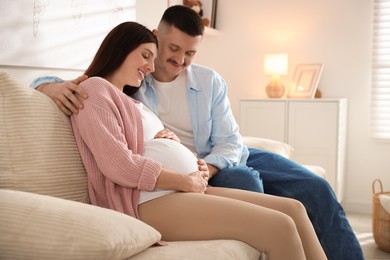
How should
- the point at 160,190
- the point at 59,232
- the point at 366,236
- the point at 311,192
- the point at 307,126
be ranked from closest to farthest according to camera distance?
the point at 59,232, the point at 160,190, the point at 311,192, the point at 366,236, the point at 307,126

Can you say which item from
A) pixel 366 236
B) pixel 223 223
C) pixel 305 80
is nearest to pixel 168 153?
pixel 223 223

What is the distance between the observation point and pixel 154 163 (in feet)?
4.49

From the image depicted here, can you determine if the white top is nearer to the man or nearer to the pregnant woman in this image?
the pregnant woman

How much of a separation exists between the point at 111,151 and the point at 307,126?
2631 mm

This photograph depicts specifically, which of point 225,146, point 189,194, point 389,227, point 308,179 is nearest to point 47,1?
point 225,146

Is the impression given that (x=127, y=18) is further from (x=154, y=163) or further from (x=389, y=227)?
(x=389, y=227)

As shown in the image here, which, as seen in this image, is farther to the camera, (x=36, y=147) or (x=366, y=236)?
(x=366, y=236)

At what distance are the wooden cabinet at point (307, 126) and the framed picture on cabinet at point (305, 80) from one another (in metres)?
0.24

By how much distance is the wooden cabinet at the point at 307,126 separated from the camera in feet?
11.8

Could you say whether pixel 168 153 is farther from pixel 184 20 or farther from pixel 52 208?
pixel 184 20

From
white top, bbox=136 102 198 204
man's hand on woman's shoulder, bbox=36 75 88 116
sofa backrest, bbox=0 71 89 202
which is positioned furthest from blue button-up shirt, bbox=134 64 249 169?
sofa backrest, bbox=0 71 89 202

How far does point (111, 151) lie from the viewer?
1334 millimetres

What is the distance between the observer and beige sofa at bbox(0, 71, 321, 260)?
968mm

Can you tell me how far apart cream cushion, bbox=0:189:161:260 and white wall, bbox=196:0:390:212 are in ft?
10.7
